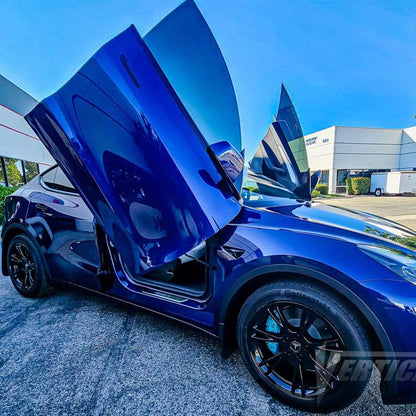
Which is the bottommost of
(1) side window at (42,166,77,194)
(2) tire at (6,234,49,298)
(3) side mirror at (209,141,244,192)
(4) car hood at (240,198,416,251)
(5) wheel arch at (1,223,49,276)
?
(2) tire at (6,234,49,298)

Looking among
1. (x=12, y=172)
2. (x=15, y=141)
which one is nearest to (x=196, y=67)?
(x=12, y=172)

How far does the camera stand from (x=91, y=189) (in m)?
1.66

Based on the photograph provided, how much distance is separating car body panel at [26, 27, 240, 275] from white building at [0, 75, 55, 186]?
12466 millimetres

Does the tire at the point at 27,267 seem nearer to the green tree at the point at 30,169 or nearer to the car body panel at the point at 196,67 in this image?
the car body panel at the point at 196,67

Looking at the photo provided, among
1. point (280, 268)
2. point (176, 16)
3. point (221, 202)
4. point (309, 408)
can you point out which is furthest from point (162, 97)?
point (309, 408)

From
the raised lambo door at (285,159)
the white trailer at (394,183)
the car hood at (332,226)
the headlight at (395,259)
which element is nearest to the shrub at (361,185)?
the white trailer at (394,183)

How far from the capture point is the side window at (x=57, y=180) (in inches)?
92.3

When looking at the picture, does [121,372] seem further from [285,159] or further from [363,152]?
Answer: [363,152]

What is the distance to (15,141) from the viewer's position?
11789mm

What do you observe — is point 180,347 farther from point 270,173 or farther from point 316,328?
point 270,173

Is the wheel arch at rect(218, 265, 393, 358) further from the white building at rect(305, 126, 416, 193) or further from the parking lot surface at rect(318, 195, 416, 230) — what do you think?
the white building at rect(305, 126, 416, 193)

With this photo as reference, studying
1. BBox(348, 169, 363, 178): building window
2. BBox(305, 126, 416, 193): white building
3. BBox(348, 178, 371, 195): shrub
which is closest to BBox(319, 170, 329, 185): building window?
BBox(305, 126, 416, 193): white building

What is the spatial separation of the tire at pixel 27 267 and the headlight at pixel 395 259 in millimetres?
3003

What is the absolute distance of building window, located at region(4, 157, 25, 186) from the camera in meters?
11.1
